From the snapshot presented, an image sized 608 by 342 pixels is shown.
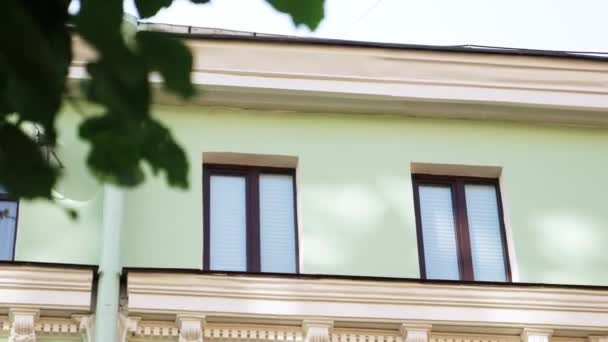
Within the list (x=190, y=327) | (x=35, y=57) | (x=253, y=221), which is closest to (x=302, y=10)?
(x=35, y=57)

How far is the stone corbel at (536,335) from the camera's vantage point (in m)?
9.63

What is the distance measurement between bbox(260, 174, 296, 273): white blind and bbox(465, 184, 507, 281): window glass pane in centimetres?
132

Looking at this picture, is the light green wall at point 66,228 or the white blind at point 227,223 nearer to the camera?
the light green wall at point 66,228

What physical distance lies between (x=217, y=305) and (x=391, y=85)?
230 centimetres

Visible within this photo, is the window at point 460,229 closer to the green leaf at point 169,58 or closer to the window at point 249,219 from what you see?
the window at point 249,219

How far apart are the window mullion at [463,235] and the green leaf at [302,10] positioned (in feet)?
22.3

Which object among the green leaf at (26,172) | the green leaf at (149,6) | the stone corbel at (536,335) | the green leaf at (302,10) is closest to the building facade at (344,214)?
the stone corbel at (536,335)

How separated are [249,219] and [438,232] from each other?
54.6 inches

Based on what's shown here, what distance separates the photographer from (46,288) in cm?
932

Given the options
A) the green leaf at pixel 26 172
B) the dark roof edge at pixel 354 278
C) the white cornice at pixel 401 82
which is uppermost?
the white cornice at pixel 401 82

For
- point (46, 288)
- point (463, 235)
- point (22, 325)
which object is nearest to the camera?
point (22, 325)

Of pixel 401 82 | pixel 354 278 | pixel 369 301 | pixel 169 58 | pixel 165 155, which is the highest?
pixel 401 82

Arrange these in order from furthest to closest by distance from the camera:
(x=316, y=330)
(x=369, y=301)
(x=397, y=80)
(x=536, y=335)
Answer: (x=397, y=80)
(x=536, y=335)
(x=369, y=301)
(x=316, y=330)

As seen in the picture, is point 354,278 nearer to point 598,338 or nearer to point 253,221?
point 253,221
